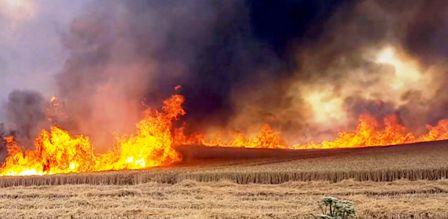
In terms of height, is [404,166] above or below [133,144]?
below

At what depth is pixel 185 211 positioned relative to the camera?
2052 centimetres

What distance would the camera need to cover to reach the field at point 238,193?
20000 millimetres

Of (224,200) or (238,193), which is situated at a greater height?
(238,193)

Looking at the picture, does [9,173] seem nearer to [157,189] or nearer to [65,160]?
[65,160]

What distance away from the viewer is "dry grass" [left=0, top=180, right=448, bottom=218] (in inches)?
770

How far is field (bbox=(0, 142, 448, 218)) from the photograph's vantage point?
20.0m

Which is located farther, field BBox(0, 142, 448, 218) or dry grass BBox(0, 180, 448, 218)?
field BBox(0, 142, 448, 218)

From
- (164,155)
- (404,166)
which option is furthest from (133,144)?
(404,166)

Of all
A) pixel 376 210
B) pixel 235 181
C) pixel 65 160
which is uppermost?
pixel 65 160

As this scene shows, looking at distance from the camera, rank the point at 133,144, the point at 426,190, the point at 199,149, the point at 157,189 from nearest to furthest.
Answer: the point at 426,190 < the point at 157,189 < the point at 133,144 < the point at 199,149

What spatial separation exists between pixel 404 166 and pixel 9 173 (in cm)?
2986

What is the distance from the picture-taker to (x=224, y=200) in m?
23.8

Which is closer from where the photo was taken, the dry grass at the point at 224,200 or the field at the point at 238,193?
the dry grass at the point at 224,200

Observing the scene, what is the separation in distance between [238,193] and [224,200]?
10.8 feet
